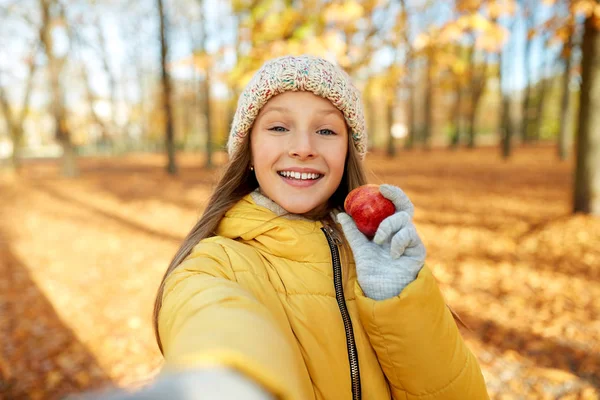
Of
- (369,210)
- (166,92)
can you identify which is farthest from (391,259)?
(166,92)

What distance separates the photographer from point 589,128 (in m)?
7.34

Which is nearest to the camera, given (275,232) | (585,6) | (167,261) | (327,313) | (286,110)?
(327,313)

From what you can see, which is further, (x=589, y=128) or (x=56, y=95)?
(x=56, y=95)

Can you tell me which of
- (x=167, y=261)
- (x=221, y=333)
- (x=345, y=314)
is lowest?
(x=167, y=261)

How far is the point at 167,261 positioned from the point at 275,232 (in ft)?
18.9

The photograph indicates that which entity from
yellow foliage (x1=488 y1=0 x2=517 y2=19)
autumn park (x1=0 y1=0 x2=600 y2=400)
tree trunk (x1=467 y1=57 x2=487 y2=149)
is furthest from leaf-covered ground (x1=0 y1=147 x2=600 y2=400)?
tree trunk (x1=467 y1=57 x2=487 y2=149)

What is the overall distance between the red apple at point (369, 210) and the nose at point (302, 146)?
10.9 inches

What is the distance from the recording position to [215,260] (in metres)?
1.44

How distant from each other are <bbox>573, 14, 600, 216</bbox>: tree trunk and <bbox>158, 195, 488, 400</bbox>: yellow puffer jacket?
291 inches

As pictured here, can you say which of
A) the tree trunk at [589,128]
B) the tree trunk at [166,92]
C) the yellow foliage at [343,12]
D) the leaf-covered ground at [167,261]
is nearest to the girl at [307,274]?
the leaf-covered ground at [167,261]

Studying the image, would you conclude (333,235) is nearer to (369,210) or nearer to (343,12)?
(369,210)

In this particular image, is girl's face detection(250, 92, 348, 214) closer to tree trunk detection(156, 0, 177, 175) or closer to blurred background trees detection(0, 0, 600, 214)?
blurred background trees detection(0, 0, 600, 214)

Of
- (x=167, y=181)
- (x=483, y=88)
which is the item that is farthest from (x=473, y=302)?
(x=483, y=88)

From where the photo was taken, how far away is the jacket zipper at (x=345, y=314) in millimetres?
1466
